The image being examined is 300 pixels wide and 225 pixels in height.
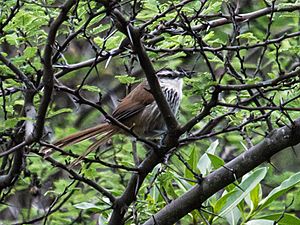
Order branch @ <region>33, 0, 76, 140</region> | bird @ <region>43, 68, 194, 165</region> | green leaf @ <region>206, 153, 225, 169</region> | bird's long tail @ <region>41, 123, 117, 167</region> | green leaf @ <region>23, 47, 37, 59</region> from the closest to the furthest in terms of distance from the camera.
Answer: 1. branch @ <region>33, 0, 76, 140</region>
2. green leaf @ <region>23, 47, 37, 59</region>
3. green leaf @ <region>206, 153, 225, 169</region>
4. bird's long tail @ <region>41, 123, 117, 167</region>
5. bird @ <region>43, 68, 194, 165</region>

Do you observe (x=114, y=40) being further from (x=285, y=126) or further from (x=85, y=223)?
(x=85, y=223)

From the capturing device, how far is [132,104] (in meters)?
5.09

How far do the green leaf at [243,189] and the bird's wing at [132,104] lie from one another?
1.25 metres

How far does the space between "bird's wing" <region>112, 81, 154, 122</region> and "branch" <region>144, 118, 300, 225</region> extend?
5.07ft

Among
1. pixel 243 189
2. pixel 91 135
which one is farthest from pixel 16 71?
pixel 243 189

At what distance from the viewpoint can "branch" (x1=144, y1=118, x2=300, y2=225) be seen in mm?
3420

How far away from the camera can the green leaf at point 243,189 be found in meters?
3.99

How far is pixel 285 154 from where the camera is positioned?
7.89 metres

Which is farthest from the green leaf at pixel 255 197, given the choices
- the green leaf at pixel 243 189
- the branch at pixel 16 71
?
the branch at pixel 16 71

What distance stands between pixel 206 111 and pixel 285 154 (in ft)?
16.3

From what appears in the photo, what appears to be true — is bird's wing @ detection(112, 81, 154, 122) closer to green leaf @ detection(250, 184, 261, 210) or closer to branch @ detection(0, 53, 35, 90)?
green leaf @ detection(250, 184, 261, 210)

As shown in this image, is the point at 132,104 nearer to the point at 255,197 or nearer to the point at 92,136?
the point at 92,136

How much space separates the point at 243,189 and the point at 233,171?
1.77ft

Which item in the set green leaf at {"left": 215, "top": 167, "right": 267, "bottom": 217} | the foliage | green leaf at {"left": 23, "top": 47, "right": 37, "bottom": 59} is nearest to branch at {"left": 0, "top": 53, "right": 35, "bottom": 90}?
the foliage
